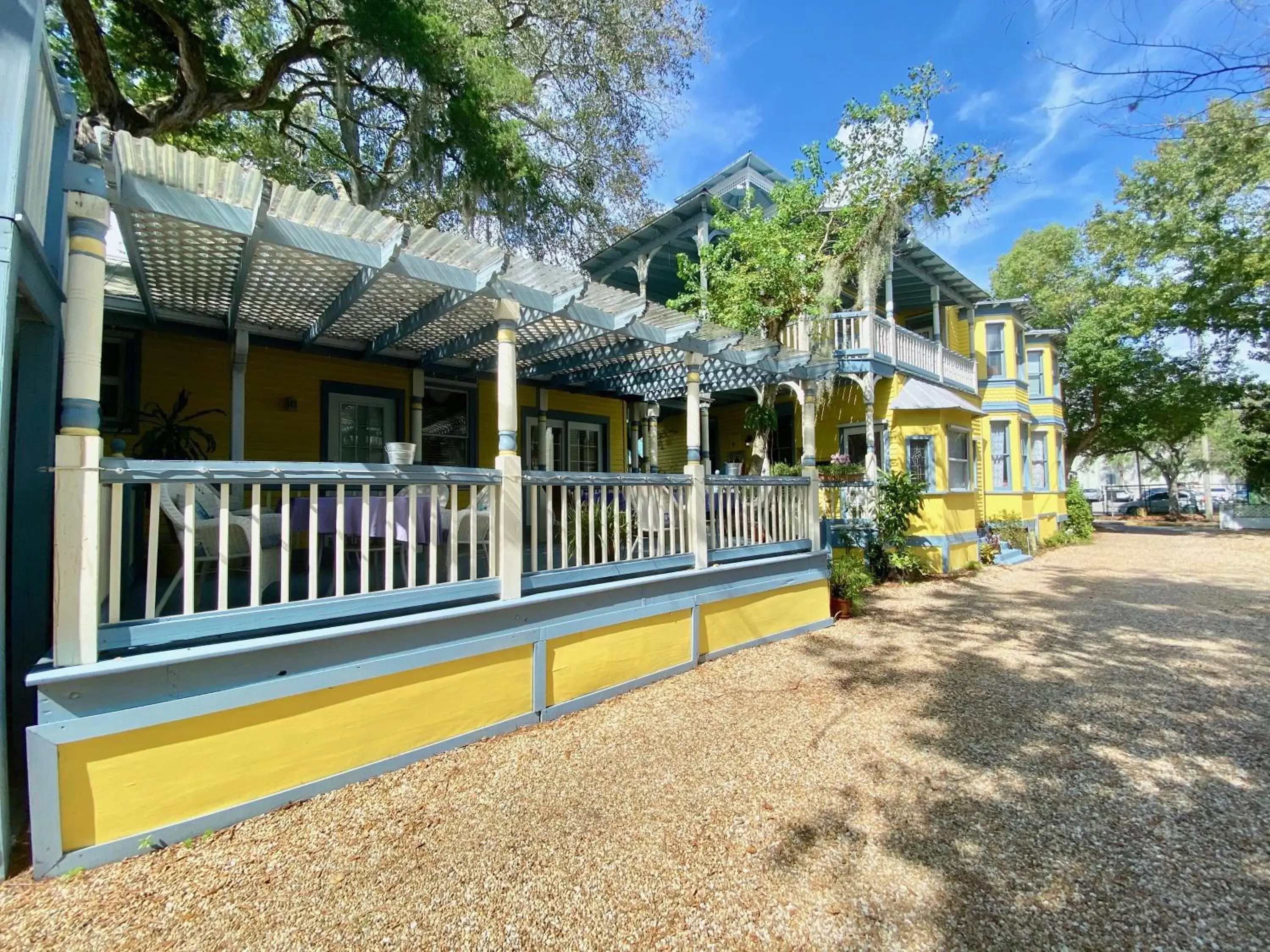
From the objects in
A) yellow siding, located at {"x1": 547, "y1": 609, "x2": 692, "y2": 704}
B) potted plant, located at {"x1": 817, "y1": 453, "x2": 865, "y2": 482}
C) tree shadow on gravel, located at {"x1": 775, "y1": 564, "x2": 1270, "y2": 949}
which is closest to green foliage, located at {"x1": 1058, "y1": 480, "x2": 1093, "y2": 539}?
potted plant, located at {"x1": 817, "y1": 453, "x2": 865, "y2": 482}

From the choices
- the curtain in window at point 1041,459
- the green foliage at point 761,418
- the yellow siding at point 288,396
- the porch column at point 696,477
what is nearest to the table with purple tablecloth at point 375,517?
the yellow siding at point 288,396

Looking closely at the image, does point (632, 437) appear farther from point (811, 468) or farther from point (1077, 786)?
point (1077, 786)

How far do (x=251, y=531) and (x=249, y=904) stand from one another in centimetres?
171

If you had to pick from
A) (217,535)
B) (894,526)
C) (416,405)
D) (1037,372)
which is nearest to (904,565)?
(894,526)

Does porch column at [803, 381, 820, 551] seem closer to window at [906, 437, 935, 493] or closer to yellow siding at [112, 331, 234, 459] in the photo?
window at [906, 437, 935, 493]

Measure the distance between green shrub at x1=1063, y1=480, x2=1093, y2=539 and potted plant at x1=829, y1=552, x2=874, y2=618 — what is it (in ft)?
43.6

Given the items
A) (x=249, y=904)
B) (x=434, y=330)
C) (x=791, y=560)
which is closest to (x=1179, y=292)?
(x=791, y=560)

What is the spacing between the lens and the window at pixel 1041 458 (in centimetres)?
1669

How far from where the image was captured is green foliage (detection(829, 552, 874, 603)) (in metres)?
7.69

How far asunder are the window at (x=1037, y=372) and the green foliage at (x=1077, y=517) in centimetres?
370

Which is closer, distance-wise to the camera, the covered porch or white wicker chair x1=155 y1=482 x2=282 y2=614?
the covered porch

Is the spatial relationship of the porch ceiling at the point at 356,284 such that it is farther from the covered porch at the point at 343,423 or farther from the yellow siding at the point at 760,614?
the yellow siding at the point at 760,614

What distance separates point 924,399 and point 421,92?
10.1 metres

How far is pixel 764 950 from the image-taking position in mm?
2117
